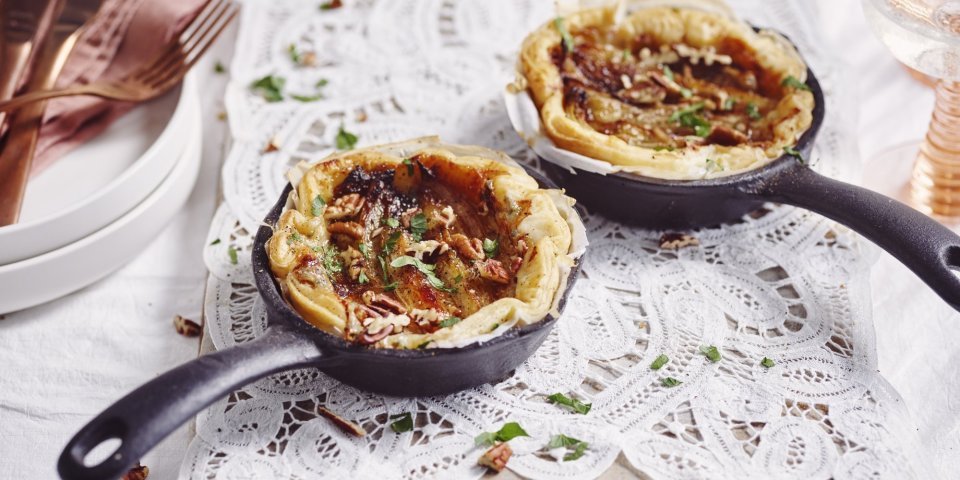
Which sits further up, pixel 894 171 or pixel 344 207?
pixel 344 207

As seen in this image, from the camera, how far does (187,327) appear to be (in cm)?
301

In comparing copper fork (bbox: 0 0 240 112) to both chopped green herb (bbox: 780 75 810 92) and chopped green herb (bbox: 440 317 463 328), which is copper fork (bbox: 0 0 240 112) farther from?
chopped green herb (bbox: 780 75 810 92)

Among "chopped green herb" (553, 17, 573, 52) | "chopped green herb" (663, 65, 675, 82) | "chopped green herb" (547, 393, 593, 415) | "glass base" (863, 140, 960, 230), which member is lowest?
"chopped green herb" (547, 393, 593, 415)

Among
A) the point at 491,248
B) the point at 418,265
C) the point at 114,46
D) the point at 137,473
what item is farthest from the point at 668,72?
the point at 137,473

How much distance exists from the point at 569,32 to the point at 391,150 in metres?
0.97

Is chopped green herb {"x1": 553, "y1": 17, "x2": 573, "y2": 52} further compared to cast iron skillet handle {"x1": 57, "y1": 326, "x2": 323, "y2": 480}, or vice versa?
chopped green herb {"x1": 553, "y1": 17, "x2": 573, "y2": 52}

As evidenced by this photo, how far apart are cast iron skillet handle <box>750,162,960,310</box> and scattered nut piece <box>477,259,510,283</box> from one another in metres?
0.91

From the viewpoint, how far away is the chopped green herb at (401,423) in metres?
2.57

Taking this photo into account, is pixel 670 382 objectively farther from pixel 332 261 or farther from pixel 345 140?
pixel 345 140

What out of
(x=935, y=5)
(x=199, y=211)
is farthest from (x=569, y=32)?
(x=199, y=211)

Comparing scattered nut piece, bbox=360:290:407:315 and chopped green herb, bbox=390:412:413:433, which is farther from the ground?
scattered nut piece, bbox=360:290:407:315

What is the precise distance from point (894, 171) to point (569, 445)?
1.86 meters

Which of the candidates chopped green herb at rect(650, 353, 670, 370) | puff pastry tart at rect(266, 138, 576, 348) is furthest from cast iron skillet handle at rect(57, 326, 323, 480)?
chopped green herb at rect(650, 353, 670, 370)

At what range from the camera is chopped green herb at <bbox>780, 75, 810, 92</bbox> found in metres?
3.32
